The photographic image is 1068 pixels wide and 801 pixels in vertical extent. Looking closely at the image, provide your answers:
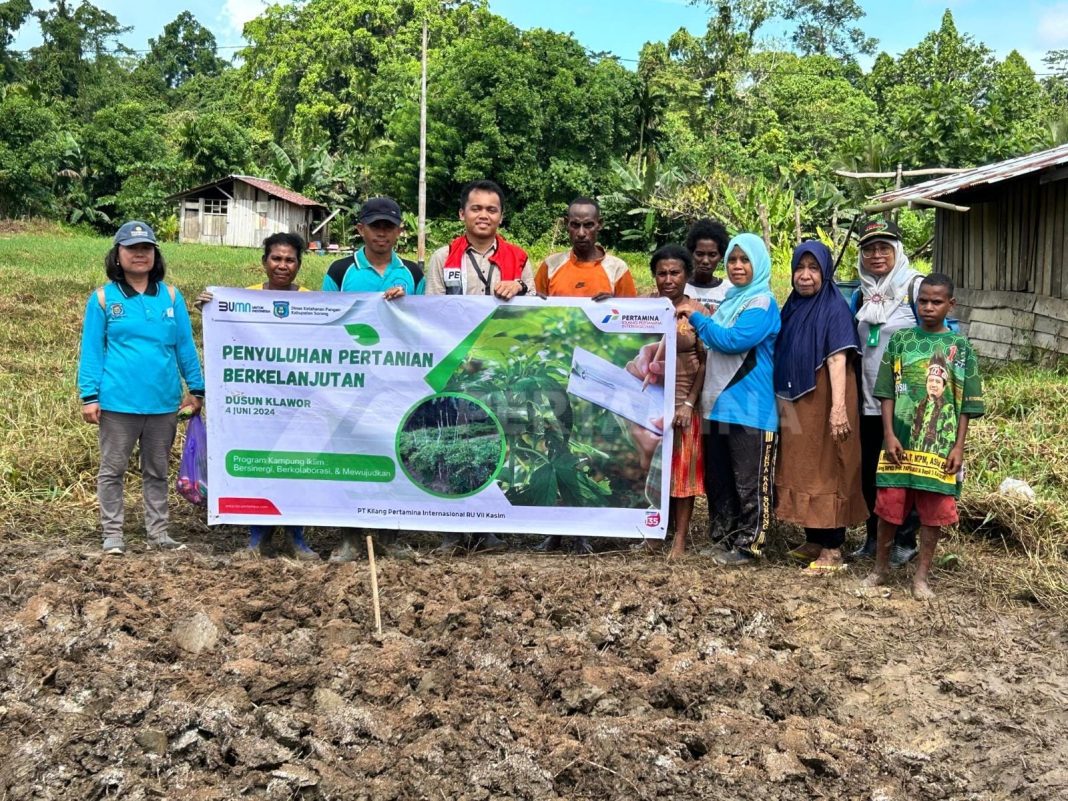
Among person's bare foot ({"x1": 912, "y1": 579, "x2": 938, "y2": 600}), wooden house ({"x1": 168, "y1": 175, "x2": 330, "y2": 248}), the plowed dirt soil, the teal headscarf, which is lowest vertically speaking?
the plowed dirt soil

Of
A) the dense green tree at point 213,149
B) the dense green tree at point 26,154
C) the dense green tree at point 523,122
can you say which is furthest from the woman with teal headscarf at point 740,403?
the dense green tree at point 213,149

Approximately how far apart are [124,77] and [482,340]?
58.5 meters

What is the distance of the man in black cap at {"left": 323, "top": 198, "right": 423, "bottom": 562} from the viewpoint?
4.77 meters

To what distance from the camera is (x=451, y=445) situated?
483cm

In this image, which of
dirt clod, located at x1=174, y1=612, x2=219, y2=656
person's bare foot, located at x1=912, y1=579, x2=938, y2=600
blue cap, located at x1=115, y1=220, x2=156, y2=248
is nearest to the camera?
dirt clod, located at x1=174, y1=612, x2=219, y2=656

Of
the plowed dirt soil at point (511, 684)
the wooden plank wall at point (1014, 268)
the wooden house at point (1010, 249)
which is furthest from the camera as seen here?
the wooden plank wall at point (1014, 268)

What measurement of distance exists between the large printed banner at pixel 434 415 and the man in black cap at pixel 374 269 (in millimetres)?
152

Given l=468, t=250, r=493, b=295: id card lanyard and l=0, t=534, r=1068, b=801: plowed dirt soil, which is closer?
l=0, t=534, r=1068, b=801: plowed dirt soil

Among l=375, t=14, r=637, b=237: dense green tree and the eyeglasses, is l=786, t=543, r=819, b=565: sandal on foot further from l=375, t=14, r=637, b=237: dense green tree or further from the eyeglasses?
l=375, t=14, r=637, b=237: dense green tree

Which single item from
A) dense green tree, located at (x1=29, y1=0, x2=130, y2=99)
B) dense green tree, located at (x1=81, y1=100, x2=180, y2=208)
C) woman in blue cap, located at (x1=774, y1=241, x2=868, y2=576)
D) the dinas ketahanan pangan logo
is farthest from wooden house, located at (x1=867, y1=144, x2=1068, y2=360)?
dense green tree, located at (x1=29, y1=0, x2=130, y2=99)

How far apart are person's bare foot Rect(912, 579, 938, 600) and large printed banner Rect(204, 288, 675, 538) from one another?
3.87ft

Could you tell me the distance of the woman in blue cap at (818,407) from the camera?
457 centimetres

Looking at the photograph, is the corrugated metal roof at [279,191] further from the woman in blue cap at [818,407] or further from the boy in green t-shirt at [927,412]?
the boy in green t-shirt at [927,412]

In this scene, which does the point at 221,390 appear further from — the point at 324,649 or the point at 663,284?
the point at 663,284
